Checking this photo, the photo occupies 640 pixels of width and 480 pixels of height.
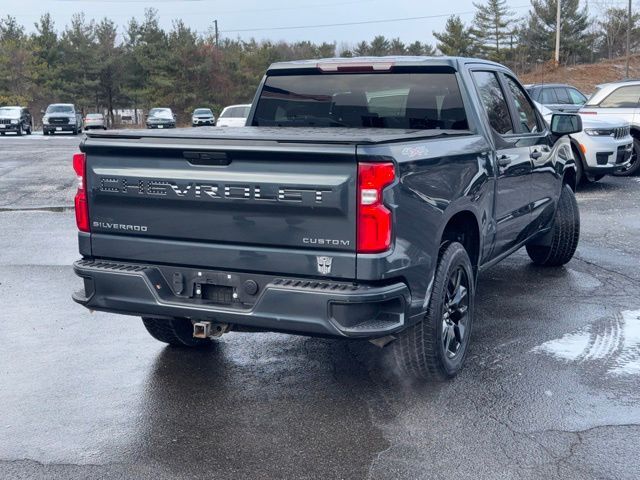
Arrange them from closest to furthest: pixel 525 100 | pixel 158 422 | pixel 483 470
A: pixel 483 470, pixel 158 422, pixel 525 100

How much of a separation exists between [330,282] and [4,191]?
1241 centimetres

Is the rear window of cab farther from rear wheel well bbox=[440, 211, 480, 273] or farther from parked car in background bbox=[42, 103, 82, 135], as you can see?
parked car in background bbox=[42, 103, 82, 135]

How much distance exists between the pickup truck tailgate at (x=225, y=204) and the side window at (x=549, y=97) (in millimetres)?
17464

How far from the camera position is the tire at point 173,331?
534cm

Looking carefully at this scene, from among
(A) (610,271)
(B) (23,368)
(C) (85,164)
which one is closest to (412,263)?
(C) (85,164)

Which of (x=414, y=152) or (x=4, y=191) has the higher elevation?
(x=414, y=152)

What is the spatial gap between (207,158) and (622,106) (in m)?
→ 13.3

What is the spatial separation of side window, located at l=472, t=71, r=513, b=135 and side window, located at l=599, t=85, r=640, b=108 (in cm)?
1048

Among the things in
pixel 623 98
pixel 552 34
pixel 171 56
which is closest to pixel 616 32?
pixel 552 34

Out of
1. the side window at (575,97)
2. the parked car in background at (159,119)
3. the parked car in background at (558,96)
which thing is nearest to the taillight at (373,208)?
the parked car in background at (558,96)

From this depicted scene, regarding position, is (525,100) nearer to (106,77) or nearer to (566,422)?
(566,422)

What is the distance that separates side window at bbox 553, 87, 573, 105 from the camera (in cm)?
2088

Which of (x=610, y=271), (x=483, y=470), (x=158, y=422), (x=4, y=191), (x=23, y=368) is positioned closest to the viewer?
(x=483, y=470)

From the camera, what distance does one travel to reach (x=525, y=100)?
6777 millimetres
